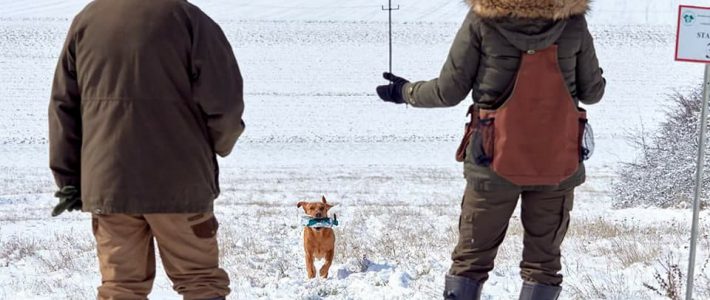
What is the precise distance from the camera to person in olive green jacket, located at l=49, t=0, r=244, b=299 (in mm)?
2992

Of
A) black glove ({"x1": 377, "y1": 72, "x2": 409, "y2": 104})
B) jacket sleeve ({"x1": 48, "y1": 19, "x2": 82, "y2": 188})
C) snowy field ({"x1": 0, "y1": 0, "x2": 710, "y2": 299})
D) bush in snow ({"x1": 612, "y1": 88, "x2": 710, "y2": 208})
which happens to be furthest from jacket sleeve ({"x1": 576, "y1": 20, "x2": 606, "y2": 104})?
bush in snow ({"x1": 612, "y1": 88, "x2": 710, "y2": 208})

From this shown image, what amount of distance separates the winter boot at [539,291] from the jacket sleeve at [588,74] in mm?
841

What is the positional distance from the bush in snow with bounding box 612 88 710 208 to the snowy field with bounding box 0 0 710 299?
0.73 m

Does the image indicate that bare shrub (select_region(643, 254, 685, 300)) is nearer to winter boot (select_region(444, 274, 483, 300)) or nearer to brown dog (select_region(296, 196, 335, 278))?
winter boot (select_region(444, 274, 483, 300))

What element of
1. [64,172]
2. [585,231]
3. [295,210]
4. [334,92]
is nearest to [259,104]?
[334,92]

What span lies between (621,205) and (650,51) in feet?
108

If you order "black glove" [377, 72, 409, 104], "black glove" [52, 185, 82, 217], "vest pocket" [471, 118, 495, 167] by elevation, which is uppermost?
"black glove" [377, 72, 409, 104]

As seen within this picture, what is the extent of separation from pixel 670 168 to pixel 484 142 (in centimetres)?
1081

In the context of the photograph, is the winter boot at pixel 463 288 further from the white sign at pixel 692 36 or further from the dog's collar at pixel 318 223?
the dog's collar at pixel 318 223

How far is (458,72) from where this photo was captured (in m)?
3.21

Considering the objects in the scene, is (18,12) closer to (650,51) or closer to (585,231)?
(650,51)

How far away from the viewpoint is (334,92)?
37438mm

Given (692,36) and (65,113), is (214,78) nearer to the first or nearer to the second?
(65,113)

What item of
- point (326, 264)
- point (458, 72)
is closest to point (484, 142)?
point (458, 72)
